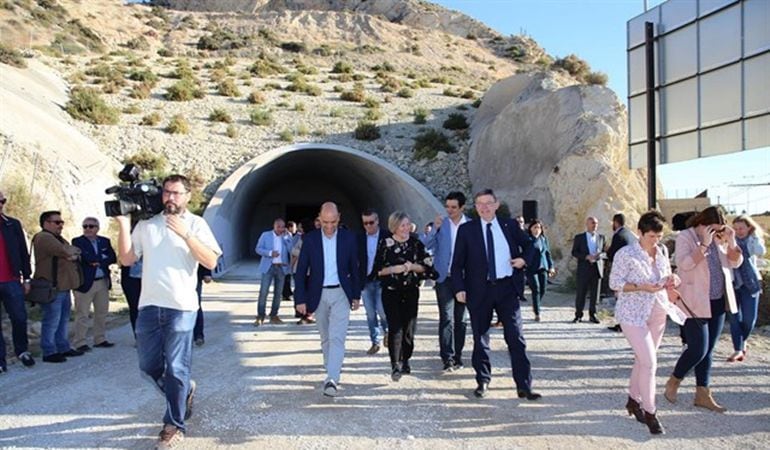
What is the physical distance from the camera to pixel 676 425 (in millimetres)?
4641

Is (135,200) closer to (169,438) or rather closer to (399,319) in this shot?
(169,438)

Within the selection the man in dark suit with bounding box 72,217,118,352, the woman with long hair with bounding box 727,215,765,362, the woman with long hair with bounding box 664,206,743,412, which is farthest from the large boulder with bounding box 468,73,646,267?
the man in dark suit with bounding box 72,217,118,352

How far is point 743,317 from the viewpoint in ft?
A: 21.9

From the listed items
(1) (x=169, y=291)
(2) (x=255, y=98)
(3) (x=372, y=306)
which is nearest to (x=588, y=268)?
(3) (x=372, y=306)

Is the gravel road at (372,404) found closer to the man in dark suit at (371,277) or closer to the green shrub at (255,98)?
the man in dark suit at (371,277)

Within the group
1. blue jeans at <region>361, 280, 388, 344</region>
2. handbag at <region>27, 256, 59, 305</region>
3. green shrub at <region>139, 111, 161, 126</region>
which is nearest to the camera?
handbag at <region>27, 256, 59, 305</region>

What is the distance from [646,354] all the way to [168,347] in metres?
3.67

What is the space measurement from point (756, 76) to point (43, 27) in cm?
5115

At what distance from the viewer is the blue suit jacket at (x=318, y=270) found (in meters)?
5.53

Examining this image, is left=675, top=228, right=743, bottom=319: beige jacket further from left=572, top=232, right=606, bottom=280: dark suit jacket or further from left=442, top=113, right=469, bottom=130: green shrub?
left=442, top=113, right=469, bottom=130: green shrub

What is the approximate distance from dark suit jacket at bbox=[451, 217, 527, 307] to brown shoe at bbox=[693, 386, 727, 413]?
1.75 metres

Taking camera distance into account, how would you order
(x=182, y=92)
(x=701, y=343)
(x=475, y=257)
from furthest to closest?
1. (x=182, y=92)
2. (x=475, y=257)
3. (x=701, y=343)

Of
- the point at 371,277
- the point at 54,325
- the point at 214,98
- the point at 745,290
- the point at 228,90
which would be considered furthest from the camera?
the point at 228,90

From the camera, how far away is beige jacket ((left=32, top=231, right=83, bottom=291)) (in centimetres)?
674
